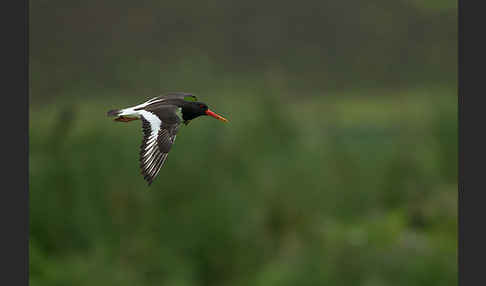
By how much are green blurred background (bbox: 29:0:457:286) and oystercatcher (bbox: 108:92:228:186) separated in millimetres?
4761

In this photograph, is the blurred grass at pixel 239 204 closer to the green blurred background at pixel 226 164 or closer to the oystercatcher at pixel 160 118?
the green blurred background at pixel 226 164

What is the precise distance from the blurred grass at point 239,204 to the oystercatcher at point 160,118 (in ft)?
18.2

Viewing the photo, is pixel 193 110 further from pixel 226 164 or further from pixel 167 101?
pixel 226 164

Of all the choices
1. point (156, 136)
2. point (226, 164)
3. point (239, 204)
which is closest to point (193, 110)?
point (156, 136)

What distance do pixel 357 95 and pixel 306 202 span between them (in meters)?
8.44

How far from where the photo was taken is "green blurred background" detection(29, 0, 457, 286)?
11.8 meters

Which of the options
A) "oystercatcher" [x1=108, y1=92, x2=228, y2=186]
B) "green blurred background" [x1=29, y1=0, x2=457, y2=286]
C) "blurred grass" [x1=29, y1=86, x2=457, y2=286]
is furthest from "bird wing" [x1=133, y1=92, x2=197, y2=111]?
"blurred grass" [x1=29, y1=86, x2=457, y2=286]

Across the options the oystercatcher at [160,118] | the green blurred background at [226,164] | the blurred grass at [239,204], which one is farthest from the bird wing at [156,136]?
the blurred grass at [239,204]

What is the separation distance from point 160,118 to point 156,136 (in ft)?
0.37

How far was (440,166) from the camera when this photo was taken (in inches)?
681

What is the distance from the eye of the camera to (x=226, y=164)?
13078mm

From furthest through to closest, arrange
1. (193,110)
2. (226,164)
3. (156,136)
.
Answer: (226,164) < (193,110) < (156,136)

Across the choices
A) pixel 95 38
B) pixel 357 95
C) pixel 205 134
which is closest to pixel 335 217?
pixel 205 134

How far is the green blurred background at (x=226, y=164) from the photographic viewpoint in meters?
11.8
